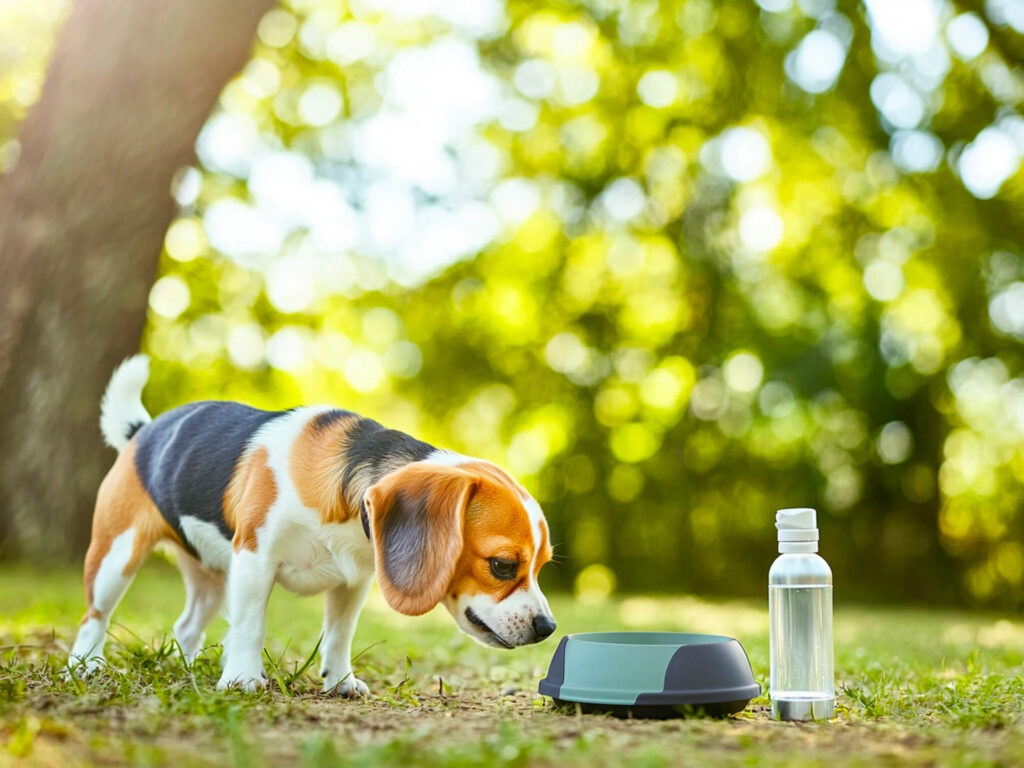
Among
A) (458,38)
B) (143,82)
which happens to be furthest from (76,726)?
(458,38)

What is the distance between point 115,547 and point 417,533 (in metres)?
1.55

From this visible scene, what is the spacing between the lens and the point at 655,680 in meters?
3.27

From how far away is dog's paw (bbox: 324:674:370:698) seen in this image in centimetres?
390

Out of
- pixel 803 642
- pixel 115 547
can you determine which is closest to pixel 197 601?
pixel 115 547

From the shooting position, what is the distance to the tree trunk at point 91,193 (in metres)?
8.17

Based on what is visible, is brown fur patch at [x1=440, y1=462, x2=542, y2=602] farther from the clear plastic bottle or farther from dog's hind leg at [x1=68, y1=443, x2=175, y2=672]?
dog's hind leg at [x1=68, y1=443, x2=175, y2=672]

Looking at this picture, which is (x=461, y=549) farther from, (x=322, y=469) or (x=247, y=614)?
(x=247, y=614)

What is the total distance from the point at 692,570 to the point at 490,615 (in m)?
15.6

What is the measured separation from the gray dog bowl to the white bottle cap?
0.40 metres

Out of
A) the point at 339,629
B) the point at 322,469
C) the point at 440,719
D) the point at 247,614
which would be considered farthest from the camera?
the point at 339,629

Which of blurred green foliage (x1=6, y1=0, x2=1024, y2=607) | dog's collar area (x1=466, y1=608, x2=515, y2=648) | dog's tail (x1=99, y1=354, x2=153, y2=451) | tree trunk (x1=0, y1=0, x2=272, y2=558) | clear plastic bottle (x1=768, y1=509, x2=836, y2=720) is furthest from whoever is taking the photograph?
blurred green foliage (x1=6, y1=0, x2=1024, y2=607)

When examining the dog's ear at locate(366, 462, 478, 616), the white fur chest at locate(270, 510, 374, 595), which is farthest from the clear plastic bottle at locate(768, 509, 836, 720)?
the white fur chest at locate(270, 510, 374, 595)

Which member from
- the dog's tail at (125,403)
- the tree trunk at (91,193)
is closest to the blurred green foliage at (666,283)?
the tree trunk at (91,193)

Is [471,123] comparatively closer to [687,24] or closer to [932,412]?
[687,24]
